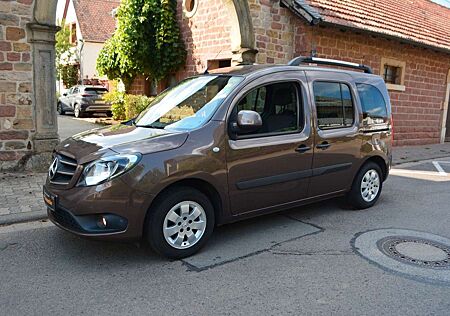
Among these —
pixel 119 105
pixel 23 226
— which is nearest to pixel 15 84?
pixel 23 226

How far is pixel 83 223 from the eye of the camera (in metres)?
3.60

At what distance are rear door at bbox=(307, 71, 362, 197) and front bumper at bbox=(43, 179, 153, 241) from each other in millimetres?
2301

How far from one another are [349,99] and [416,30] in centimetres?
977

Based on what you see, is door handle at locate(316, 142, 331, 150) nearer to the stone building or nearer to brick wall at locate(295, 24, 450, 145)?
the stone building

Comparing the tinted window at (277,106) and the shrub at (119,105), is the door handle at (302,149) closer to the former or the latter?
the tinted window at (277,106)

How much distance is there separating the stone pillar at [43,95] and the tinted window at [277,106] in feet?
15.0

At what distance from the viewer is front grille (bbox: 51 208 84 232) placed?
143 inches

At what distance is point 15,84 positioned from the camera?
23.0 feet

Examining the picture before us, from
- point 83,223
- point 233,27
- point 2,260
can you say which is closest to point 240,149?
point 83,223

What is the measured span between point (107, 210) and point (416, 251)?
127 inches

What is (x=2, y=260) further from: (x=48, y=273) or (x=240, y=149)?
(x=240, y=149)

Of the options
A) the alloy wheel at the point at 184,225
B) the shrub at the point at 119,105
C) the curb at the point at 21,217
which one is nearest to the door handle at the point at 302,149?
the alloy wheel at the point at 184,225

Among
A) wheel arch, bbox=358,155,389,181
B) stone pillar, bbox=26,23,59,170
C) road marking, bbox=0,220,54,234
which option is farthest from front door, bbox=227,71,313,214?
stone pillar, bbox=26,23,59,170

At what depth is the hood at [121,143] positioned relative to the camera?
3.68m
